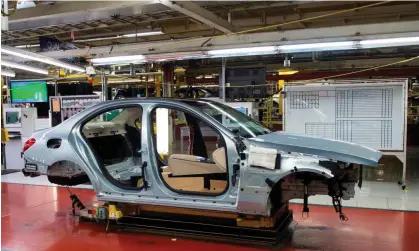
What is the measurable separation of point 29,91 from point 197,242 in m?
7.72

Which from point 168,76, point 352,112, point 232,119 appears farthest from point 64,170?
point 168,76

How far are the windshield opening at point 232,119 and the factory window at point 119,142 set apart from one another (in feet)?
4.04

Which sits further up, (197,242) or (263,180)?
(263,180)

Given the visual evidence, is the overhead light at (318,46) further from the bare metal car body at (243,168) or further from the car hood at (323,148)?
the car hood at (323,148)

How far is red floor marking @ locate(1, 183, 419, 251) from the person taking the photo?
3.82 metres

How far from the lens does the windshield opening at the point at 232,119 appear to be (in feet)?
12.7

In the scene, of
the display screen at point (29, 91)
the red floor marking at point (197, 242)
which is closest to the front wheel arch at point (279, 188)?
the red floor marking at point (197, 242)

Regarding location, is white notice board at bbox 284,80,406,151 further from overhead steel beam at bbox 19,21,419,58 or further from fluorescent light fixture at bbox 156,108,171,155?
fluorescent light fixture at bbox 156,108,171,155

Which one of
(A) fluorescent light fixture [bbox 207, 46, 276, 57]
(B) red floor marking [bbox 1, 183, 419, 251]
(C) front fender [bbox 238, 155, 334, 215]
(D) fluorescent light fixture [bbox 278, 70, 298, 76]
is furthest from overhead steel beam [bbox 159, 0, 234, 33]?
(D) fluorescent light fixture [bbox 278, 70, 298, 76]

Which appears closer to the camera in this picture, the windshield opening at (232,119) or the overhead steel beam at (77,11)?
the windshield opening at (232,119)

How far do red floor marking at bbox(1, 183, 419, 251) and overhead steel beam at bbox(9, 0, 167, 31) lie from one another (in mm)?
2636

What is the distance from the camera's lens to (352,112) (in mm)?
6871

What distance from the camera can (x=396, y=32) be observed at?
4984 millimetres

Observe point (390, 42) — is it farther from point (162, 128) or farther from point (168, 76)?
point (168, 76)
